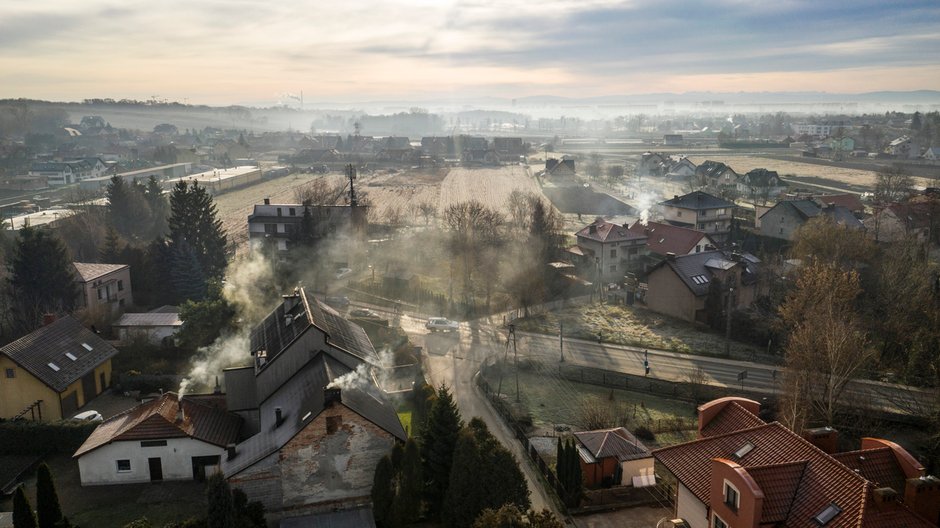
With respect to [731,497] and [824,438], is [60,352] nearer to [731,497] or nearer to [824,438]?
[731,497]

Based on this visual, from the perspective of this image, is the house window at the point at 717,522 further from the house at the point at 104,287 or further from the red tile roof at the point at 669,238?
the red tile roof at the point at 669,238

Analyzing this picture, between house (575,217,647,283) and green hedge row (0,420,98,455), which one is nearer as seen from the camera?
green hedge row (0,420,98,455)

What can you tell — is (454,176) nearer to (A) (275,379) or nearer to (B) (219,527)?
(A) (275,379)

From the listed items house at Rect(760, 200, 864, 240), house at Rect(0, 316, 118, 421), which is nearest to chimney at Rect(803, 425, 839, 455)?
house at Rect(0, 316, 118, 421)

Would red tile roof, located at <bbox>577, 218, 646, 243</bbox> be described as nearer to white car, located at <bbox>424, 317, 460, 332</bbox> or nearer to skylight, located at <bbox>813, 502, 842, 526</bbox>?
white car, located at <bbox>424, 317, 460, 332</bbox>

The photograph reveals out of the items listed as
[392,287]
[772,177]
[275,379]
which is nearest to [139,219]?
[392,287]

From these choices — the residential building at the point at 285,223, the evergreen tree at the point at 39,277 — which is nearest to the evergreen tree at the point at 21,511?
the evergreen tree at the point at 39,277

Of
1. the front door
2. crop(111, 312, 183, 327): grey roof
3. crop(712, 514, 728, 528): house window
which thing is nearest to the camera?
crop(712, 514, 728, 528): house window
